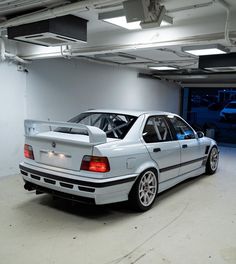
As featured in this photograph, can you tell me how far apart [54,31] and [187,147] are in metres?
2.66

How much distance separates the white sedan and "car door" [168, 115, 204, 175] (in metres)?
0.02

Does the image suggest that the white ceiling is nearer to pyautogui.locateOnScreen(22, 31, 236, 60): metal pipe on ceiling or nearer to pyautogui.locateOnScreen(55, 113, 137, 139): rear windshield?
pyautogui.locateOnScreen(22, 31, 236, 60): metal pipe on ceiling

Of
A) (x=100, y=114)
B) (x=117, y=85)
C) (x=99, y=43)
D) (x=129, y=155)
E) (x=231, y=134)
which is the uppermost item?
(x=99, y=43)

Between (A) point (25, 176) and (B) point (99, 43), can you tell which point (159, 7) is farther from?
(A) point (25, 176)

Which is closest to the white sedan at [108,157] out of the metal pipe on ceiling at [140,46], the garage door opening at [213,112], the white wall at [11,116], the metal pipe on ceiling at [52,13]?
the metal pipe on ceiling at [140,46]

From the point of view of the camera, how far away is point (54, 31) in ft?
11.1

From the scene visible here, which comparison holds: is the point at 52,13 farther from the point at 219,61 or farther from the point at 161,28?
the point at 219,61

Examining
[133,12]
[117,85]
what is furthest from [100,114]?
[117,85]

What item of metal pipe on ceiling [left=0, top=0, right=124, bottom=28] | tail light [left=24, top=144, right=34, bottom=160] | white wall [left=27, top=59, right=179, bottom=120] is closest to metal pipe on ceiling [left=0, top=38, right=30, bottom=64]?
white wall [left=27, top=59, right=179, bottom=120]

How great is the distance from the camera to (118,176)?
135 inches

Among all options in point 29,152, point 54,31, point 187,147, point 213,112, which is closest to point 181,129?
point 187,147

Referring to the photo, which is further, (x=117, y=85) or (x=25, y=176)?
(x=117, y=85)

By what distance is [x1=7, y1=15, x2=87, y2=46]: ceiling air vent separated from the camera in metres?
3.40

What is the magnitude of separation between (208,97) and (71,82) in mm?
10907
